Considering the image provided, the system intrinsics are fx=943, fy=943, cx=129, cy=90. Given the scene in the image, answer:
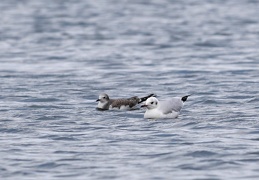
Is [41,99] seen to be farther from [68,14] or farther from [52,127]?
[68,14]

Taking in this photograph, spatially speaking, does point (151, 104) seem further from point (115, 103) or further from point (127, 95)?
point (127, 95)

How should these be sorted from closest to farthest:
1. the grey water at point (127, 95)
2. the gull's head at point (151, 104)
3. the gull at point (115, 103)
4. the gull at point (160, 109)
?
the grey water at point (127, 95)
the gull at point (160, 109)
the gull's head at point (151, 104)
the gull at point (115, 103)

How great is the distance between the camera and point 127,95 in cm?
2445

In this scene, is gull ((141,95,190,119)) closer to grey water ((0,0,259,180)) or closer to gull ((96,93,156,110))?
grey water ((0,0,259,180))

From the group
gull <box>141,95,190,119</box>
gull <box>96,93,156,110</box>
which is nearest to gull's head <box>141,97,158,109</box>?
gull <box>141,95,190,119</box>

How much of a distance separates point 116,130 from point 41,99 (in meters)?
5.32

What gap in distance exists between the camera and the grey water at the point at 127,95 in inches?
609

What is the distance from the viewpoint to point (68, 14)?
58.5 meters

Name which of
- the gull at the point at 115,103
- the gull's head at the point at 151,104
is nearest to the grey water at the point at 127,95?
the gull at the point at 115,103

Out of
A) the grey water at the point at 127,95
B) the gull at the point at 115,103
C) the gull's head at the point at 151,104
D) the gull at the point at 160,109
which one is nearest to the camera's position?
the grey water at the point at 127,95

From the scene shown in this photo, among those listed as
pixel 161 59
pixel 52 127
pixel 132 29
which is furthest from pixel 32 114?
pixel 132 29

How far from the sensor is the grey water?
50.7 feet

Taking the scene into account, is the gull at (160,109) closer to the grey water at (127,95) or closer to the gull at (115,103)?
the grey water at (127,95)

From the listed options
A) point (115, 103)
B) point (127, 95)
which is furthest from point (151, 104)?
point (127, 95)
